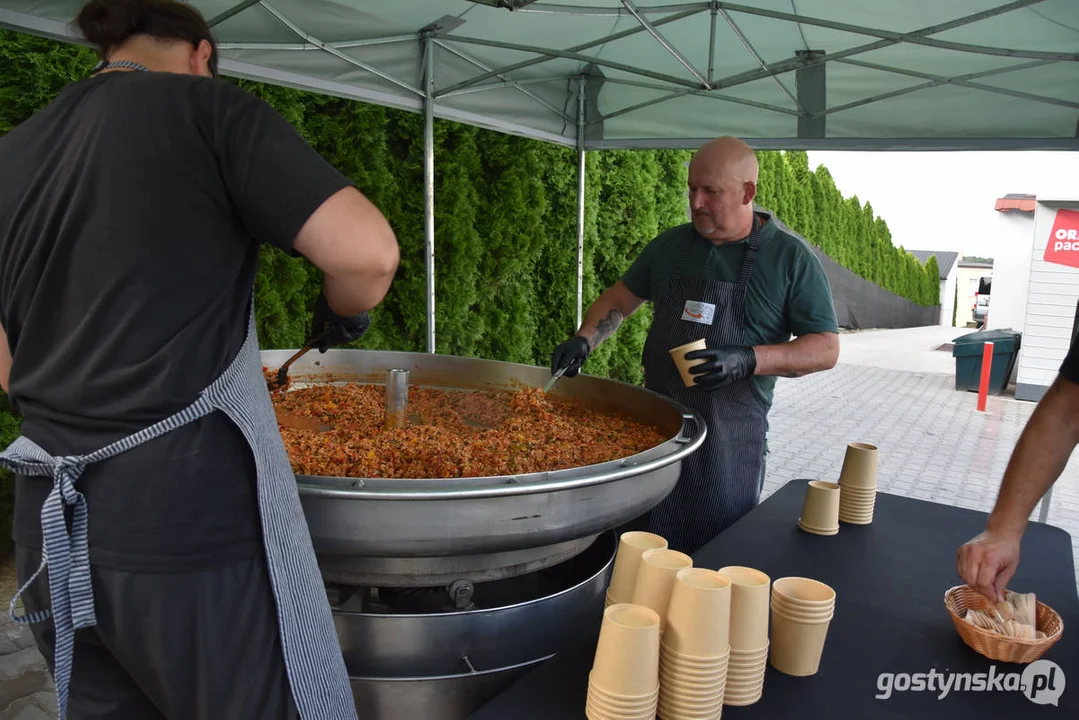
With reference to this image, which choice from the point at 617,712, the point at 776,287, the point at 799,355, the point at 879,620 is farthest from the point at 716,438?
the point at 617,712

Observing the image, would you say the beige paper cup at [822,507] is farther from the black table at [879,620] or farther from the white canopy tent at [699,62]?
the white canopy tent at [699,62]

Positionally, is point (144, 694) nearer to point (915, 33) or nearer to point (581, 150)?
point (915, 33)

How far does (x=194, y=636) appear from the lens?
1104 millimetres

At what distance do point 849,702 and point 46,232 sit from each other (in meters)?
1.37

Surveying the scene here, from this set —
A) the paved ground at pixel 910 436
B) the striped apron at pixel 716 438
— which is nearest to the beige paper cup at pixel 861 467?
the striped apron at pixel 716 438

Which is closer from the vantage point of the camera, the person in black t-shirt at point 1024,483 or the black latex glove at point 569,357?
the person in black t-shirt at point 1024,483

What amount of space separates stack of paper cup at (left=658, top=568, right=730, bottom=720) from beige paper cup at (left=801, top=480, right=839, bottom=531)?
0.91 metres

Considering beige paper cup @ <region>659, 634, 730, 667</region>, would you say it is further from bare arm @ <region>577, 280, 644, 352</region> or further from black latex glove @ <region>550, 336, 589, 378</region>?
bare arm @ <region>577, 280, 644, 352</region>

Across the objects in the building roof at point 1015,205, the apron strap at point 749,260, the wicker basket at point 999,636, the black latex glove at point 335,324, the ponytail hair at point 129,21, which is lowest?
the wicker basket at point 999,636

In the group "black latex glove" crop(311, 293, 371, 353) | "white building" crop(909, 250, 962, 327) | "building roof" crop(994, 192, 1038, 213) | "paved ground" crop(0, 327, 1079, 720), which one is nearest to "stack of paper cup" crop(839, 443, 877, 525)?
"paved ground" crop(0, 327, 1079, 720)

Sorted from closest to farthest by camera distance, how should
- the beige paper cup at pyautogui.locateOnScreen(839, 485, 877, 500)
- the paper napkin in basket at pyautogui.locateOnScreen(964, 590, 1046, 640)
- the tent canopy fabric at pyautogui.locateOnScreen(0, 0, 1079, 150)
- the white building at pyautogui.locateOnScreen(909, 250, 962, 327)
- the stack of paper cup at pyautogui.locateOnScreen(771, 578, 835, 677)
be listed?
the stack of paper cup at pyautogui.locateOnScreen(771, 578, 835, 677) < the paper napkin in basket at pyautogui.locateOnScreen(964, 590, 1046, 640) < the beige paper cup at pyautogui.locateOnScreen(839, 485, 877, 500) < the tent canopy fabric at pyautogui.locateOnScreen(0, 0, 1079, 150) < the white building at pyautogui.locateOnScreen(909, 250, 962, 327)

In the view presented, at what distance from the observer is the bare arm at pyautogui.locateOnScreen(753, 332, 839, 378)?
7.65 ft

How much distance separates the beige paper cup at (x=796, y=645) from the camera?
1.19m

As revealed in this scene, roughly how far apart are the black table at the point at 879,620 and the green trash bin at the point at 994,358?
911 centimetres
